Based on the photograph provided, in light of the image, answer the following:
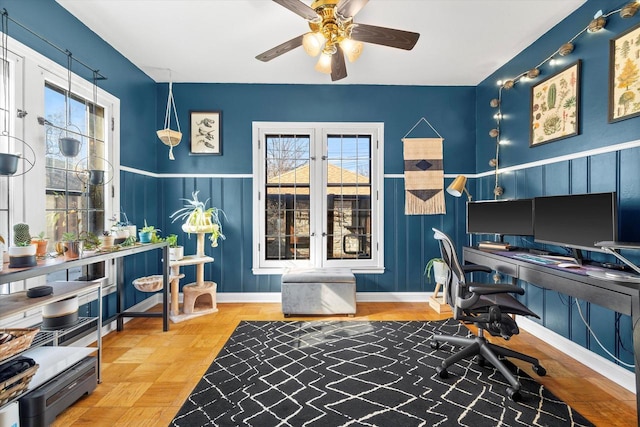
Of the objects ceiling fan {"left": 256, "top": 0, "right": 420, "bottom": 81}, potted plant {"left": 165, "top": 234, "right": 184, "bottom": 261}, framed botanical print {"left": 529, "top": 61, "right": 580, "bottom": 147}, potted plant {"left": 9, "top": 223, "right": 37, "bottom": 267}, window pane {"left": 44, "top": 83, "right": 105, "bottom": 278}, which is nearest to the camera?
potted plant {"left": 9, "top": 223, "right": 37, "bottom": 267}

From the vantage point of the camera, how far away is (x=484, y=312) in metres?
2.10

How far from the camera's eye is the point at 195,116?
3861mm

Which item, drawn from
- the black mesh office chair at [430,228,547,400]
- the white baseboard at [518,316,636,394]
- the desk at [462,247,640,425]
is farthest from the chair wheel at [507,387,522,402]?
the white baseboard at [518,316,636,394]

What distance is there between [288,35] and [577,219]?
2729 millimetres

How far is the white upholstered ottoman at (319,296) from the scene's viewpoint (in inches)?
130

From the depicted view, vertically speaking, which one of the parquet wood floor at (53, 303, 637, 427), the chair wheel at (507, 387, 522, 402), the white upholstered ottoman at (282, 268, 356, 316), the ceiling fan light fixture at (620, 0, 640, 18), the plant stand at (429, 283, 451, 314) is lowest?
the parquet wood floor at (53, 303, 637, 427)

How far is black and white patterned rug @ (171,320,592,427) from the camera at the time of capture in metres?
1.72

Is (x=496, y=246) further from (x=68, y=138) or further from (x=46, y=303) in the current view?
(x=68, y=138)

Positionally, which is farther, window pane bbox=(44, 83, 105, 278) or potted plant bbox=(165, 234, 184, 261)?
potted plant bbox=(165, 234, 184, 261)

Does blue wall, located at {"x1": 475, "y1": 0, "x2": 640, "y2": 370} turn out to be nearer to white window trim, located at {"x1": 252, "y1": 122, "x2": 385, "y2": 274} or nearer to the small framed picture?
white window trim, located at {"x1": 252, "y1": 122, "x2": 385, "y2": 274}

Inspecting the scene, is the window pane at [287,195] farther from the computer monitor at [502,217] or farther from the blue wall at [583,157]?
the blue wall at [583,157]

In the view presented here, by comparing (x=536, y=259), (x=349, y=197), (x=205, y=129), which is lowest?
(x=536, y=259)

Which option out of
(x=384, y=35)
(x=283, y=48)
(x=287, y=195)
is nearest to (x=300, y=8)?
(x=283, y=48)

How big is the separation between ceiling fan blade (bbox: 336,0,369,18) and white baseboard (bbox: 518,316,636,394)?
9.41 feet
